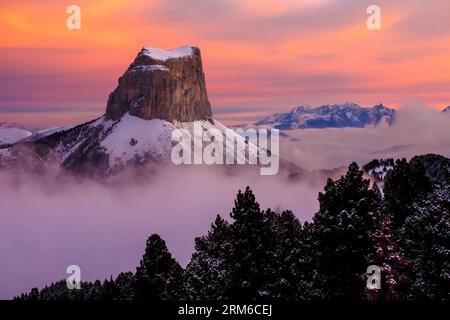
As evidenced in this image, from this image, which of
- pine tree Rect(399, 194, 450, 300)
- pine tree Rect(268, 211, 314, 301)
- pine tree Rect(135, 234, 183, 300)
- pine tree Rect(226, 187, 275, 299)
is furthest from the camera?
pine tree Rect(135, 234, 183, 300)

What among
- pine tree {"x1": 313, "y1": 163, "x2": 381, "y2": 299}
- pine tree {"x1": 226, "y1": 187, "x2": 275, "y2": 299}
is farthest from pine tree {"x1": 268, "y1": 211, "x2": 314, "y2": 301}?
pine tree {"x1": 313, "y1": 163, "x2": 381, "y2": 299}

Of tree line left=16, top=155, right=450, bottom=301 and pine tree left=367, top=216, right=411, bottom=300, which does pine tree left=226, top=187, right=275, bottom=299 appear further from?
pine tree left=367, top=216, right=411, bottom=300

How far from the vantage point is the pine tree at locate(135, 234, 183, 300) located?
42562mm

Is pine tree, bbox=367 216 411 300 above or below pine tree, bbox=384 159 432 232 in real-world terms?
below

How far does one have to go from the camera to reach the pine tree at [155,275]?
42.6 m

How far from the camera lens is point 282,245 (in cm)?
4416

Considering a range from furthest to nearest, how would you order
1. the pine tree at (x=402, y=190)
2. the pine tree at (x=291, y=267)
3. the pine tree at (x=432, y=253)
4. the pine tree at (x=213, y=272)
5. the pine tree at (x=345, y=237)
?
the pine tree at (x=402, y=190) < the pine tree at (x=213, y=272) < the pine tree at (x=291, y=267) < the pine tree at (x=345, y=237) < the pine tree at (x=432, y=253)

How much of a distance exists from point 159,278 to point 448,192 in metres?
21.9

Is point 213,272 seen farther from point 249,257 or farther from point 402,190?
point 402,190

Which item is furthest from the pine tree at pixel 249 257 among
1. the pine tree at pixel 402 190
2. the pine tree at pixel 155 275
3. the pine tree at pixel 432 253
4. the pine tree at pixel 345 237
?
the pine tree at pixel 402 190

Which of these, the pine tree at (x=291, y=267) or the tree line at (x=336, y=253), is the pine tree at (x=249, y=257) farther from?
the pine tree at (x=291, y=267)
